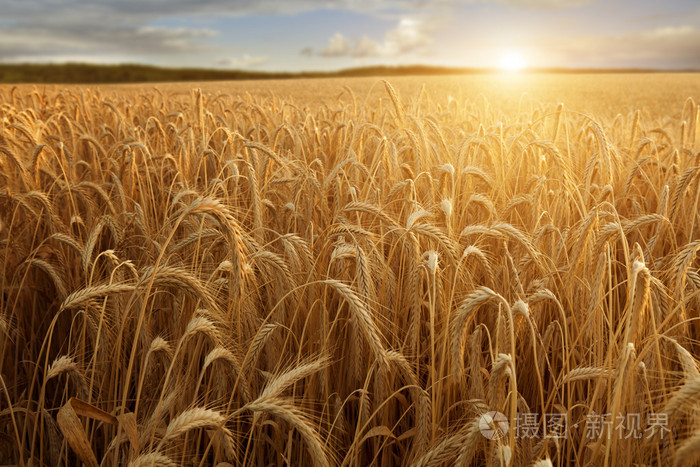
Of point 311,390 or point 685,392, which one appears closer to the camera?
point 685,392

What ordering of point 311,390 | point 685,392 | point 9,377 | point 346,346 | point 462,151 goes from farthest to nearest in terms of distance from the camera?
point 462,151
point 9,377
point 346,346
point 311,390
point 685,392

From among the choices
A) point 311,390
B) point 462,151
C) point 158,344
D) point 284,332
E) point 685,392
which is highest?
point 462,151

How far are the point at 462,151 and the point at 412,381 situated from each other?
5.13 ft

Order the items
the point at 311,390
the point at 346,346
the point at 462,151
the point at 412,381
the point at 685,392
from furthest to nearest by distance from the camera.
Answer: the point at 462,151
the point at 346,346
the point at 311,390
the point at 412,381
the point at 685,392

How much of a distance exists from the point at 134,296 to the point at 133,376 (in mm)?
758

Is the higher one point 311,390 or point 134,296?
point 134,296

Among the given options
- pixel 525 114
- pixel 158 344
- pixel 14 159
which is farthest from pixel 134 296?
pixel 525 114

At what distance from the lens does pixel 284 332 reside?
1.80 metres

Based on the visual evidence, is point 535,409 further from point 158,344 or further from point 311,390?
point 158,344

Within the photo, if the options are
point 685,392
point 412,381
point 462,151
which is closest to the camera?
point 685,392

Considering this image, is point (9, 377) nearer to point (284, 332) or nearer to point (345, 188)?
point (284, 332)

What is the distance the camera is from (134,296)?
1325 mm

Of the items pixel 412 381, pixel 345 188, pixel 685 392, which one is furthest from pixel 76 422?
pixel 345 188

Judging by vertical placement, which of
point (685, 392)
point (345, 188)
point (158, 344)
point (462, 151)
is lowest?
point (158, 344)
